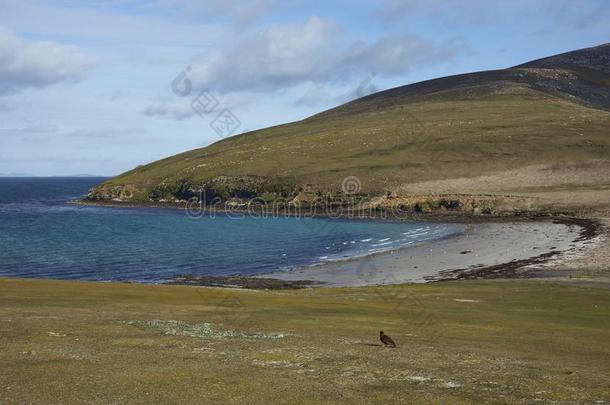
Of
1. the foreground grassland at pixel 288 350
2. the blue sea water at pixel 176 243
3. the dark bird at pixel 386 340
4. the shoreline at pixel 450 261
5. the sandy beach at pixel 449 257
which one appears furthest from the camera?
the blue sea water at pixel 176 243

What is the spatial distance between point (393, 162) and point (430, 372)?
161 meters

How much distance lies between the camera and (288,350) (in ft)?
79.7

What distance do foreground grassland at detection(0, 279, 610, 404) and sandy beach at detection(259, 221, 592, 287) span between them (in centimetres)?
2778

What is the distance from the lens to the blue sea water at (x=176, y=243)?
7875 centimetres

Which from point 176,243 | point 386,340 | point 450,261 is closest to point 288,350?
point 386,340

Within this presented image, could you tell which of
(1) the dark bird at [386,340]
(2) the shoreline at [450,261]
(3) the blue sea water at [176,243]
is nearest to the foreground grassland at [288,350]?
(1) the dark bird at [386,340]

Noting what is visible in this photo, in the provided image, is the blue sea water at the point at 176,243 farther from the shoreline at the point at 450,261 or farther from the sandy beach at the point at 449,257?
the sandy beach at the point at 449,257

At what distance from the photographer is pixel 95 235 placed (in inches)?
4466

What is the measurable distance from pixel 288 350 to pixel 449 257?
61474 millimetres

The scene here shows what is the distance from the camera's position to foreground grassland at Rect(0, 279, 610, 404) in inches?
739

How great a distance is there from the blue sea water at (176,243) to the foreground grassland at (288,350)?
36610mm

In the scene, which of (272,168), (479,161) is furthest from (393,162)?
(272,168)

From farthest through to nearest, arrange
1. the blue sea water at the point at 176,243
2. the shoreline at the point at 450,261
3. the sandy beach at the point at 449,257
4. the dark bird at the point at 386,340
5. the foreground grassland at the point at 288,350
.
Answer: the blue sea water at the point at 176,243
the sandy beach at the point at 449,257
the shoreline at the point at 450,261
the dark bird at the point at 386,340
the foreground grassland at the point at 288,350

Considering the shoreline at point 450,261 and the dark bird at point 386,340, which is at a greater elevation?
the dark bird at point 386,340
